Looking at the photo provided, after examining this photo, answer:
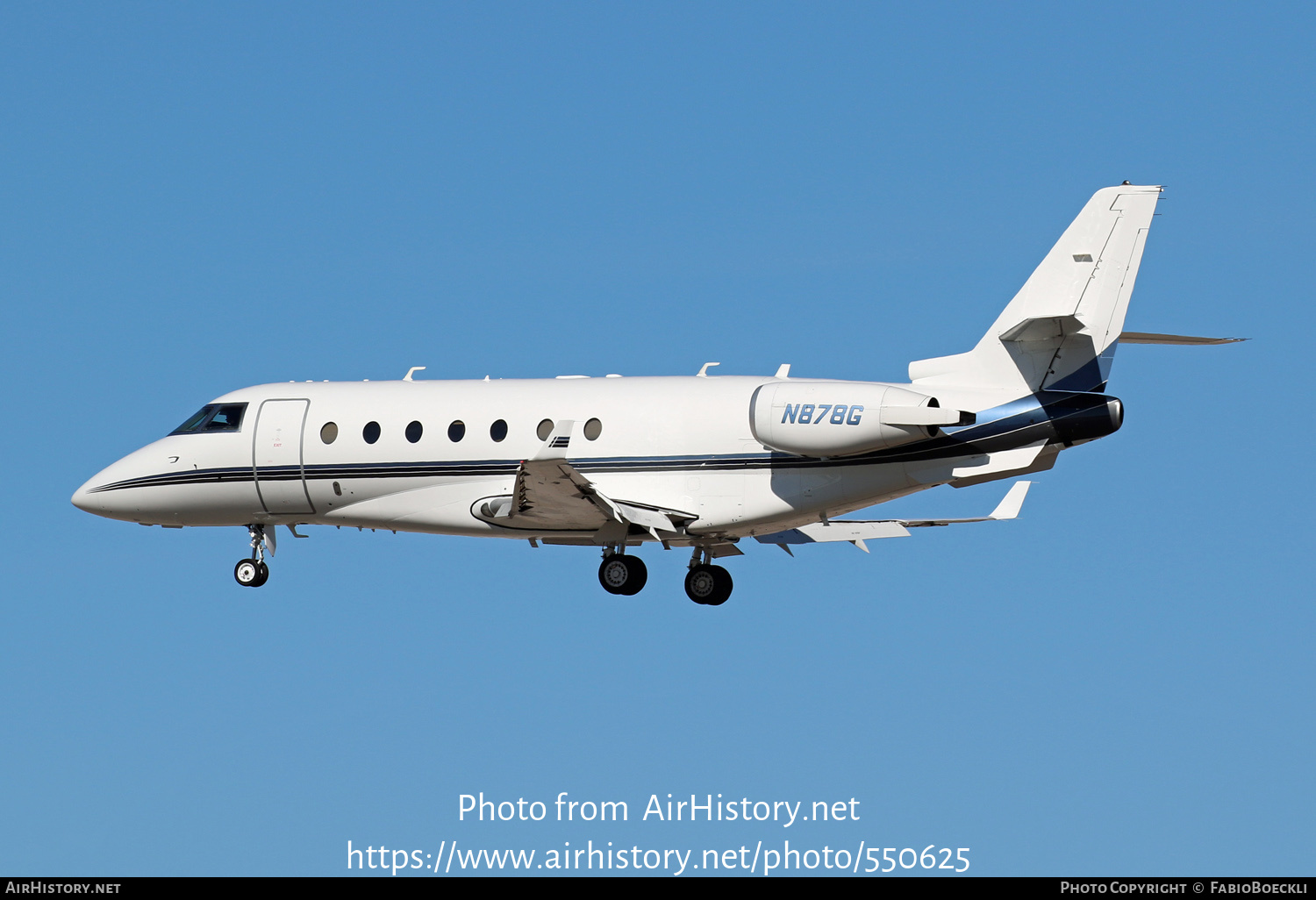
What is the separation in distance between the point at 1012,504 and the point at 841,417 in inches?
203

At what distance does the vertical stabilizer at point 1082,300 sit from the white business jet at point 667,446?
2 cm

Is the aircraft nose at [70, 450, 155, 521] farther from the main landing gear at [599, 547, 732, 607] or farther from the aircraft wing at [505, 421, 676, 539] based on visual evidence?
the main landing gear at [599, 547, 732, 607]

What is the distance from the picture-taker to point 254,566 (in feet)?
101

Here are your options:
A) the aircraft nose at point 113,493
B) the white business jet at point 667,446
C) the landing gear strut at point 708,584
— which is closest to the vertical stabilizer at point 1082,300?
the white business jet at point 667,446

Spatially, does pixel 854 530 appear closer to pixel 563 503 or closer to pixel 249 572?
pixel 563 503

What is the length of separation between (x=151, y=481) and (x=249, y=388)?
7.30ft

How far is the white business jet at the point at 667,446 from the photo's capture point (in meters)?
25.5

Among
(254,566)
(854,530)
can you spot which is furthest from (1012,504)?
(254,566)

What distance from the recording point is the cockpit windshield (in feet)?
100.0

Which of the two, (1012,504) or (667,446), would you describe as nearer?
(667,446)

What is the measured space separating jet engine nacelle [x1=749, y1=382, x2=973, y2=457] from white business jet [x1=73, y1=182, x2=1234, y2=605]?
0.03 meters

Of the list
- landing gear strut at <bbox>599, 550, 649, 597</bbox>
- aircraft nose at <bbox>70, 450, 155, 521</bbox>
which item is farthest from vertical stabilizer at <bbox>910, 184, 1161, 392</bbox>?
aircraft nose at <bbox>70, 450, 155, 521</bbox>

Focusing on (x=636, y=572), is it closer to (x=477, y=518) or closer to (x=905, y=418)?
(x=477, y=518)
